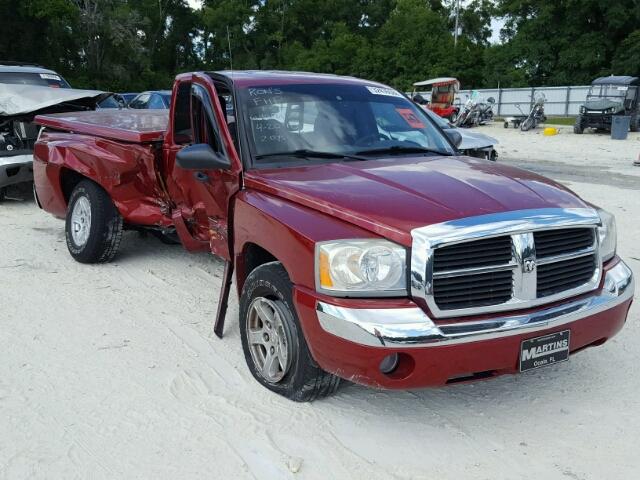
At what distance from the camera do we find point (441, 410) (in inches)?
137

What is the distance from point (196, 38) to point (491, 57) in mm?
40977

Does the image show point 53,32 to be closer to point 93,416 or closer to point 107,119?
point 107,119

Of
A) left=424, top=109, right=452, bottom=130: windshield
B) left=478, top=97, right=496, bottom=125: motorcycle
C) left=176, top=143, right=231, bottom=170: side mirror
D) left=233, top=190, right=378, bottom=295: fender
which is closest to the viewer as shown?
left=233, top=190, right=378, bottom=295: fender

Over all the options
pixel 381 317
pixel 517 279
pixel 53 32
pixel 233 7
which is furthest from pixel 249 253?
pixel 233 7

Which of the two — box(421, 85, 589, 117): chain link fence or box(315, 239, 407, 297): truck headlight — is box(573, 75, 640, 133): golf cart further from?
box(315, 239, 407, 297): truck headlight

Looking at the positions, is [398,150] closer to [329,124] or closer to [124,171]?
[329,124]

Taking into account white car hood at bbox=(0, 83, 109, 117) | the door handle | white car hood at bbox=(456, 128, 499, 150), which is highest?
white car hood at bbox=(0, 83, 109, 117)

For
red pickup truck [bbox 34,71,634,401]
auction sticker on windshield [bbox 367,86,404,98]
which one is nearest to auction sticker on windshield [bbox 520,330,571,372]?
red pickup truck [bbox 34,71,634,401]

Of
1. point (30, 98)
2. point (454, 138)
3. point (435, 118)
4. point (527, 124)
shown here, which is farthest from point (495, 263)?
point (527, 124)

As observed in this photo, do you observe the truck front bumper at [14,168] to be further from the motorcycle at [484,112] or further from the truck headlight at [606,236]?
A: the motorcycle at [484,112]

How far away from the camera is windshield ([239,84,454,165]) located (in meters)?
4.03

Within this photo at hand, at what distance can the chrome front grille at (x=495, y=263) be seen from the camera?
113 inches

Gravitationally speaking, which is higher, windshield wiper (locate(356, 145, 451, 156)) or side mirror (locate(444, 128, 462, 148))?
side mirror (locate(444, 128, 462, 148))

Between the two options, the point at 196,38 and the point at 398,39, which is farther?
the point at 196,38
